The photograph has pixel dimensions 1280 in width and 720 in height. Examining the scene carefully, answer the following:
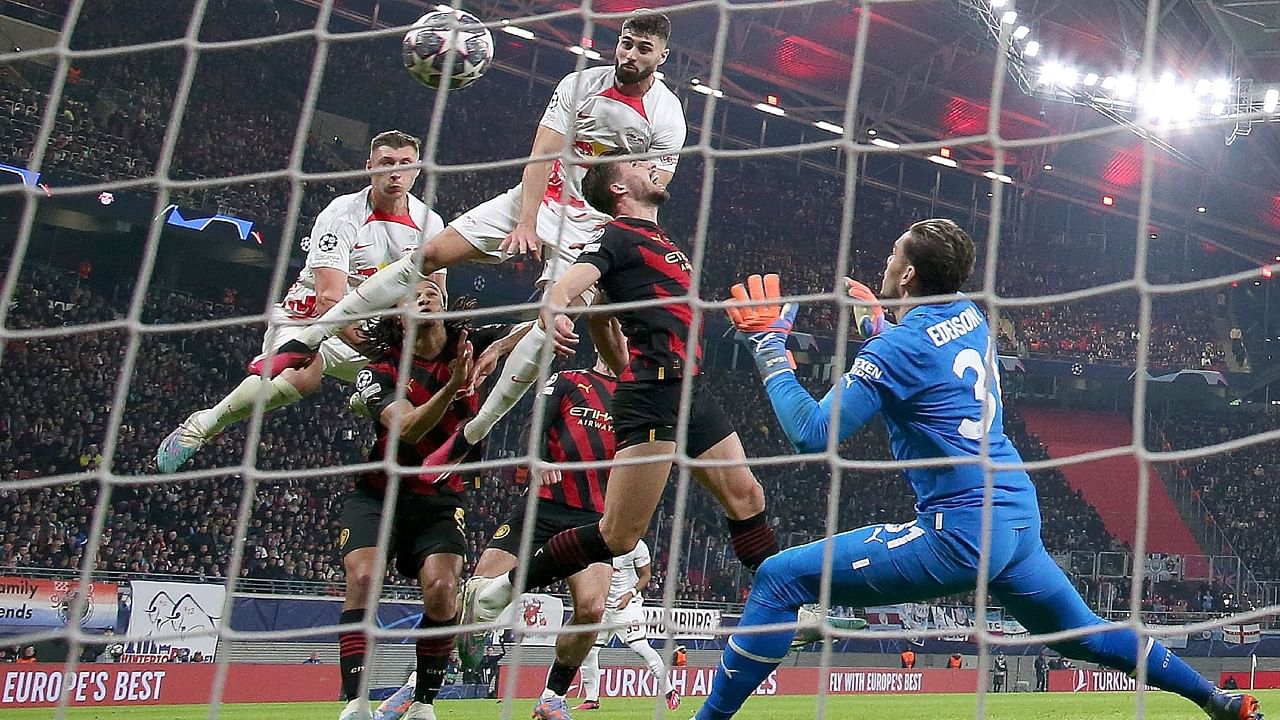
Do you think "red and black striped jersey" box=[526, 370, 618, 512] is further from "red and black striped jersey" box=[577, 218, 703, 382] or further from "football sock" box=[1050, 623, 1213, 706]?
"football sock" box=[1050, 623, 1213, 706]

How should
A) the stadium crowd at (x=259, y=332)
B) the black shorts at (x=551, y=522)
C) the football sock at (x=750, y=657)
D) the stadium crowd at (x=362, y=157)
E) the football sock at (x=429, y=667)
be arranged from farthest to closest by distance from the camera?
the stadium crowd at (x=362, y=157) < the stadium crowd at (x=259, y=332) < the black shorts at (x=551, y=522) < the football sock at (x=429, y=667) < the football sock at (x=750, y=657)

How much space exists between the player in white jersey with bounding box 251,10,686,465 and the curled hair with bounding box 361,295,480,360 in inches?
6.9

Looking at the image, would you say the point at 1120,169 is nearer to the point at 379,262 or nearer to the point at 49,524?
the point at 49,524

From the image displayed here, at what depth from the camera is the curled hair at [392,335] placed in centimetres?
487

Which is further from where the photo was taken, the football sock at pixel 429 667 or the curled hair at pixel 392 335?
the curled hair at pixel 392 335

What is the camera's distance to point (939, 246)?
3.69 metres

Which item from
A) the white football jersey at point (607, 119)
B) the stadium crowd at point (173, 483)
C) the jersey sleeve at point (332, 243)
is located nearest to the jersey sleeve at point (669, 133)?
the white football jersey at point (607, 119)

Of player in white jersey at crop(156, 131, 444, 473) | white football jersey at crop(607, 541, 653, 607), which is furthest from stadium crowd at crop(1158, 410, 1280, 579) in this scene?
player in white jersey at crop(156, 131, 444, 473)

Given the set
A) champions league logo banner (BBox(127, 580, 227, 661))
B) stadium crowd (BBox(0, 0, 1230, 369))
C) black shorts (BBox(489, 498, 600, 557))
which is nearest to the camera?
black shorts (BBox(489, 498, 600, 557))

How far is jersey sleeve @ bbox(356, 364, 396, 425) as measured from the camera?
5.15 metres

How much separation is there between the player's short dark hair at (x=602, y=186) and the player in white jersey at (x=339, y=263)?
1.08 m

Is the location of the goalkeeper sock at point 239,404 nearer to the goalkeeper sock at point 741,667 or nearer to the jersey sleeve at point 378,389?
the jersey sleeve at point 378,389

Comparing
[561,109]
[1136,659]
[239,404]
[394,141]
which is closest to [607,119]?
[561,109]

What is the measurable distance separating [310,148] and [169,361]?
4821 millimetres
